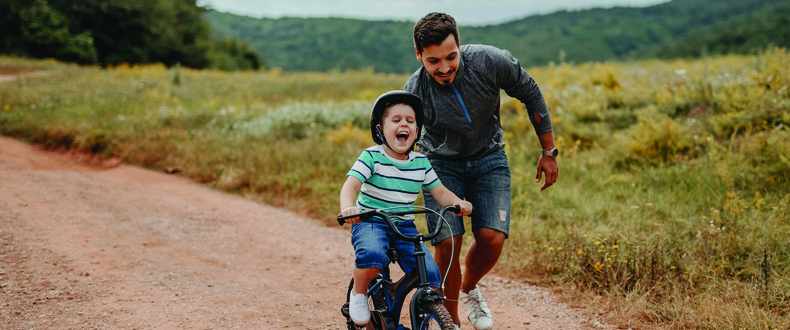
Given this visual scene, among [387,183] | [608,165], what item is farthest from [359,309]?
[608,165]

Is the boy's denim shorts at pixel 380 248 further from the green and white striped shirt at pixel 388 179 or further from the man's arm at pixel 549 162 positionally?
the man's arm at pixel 549 162

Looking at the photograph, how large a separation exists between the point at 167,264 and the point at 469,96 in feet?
Answer: 11.5

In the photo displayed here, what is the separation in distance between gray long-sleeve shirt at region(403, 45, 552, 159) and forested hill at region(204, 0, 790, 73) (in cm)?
5836

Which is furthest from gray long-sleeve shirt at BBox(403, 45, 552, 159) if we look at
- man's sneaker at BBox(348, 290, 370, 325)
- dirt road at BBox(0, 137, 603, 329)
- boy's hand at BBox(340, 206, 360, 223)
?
dirt road at BBox(0, 137, 603, 329)

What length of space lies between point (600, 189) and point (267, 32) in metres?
86.7

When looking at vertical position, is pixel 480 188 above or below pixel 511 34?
below

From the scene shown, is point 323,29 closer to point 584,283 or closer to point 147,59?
point 147,59

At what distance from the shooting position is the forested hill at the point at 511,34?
215ft

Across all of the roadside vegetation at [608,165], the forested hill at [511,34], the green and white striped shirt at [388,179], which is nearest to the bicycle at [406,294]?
the green and white striped shirt at [388,179]

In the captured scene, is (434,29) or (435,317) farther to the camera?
(434,29)

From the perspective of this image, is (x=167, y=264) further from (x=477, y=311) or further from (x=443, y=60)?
(x=443, y=60)

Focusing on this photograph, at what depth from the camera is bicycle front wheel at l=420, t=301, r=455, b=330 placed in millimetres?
2322

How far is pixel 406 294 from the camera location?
8.84 feet

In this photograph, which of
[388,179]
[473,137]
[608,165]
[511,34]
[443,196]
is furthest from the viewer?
[511,34]
